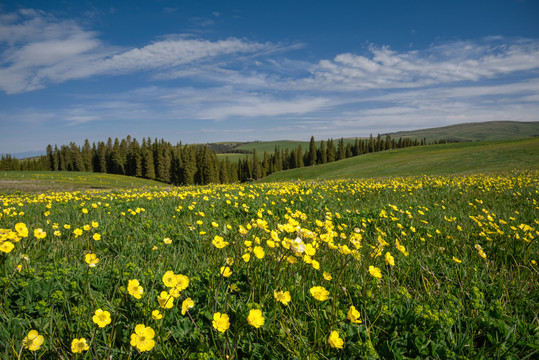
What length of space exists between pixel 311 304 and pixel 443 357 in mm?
859

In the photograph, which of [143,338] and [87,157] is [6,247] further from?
[87,157]

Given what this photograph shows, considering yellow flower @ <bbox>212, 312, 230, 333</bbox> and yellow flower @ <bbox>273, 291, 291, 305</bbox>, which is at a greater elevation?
yellow flower @ <bbox>212, 312, 230, 333</bbox>

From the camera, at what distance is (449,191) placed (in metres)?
7.88

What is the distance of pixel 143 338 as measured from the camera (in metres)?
Answer: 1.28

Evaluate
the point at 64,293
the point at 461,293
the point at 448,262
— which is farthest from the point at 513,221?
the point at 64,293

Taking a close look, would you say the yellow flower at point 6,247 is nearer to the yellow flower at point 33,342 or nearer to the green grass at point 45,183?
the yellow flower at point 33,342

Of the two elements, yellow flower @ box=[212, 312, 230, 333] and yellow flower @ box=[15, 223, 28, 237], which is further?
yellow flower @ box=[15, 223, 28, 237]

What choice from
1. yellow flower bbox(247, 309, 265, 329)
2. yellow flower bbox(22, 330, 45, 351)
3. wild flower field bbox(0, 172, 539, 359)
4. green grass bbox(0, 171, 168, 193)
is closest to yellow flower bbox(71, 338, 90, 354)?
wild flower field bbox(0, 172, 539, 359)

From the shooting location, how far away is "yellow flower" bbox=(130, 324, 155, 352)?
4.05 feet

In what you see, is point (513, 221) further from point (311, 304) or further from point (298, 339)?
point (298, 339)

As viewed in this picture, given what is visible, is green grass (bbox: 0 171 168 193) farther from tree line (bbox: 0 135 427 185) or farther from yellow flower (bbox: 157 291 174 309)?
tree line (bbox: 0 135 427 185)

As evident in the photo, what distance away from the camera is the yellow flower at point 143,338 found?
123cm

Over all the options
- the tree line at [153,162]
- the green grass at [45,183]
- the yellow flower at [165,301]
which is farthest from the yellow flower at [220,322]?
the tree line at [153,162]

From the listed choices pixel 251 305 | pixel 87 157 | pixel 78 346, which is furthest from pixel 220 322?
pixel 87 157
